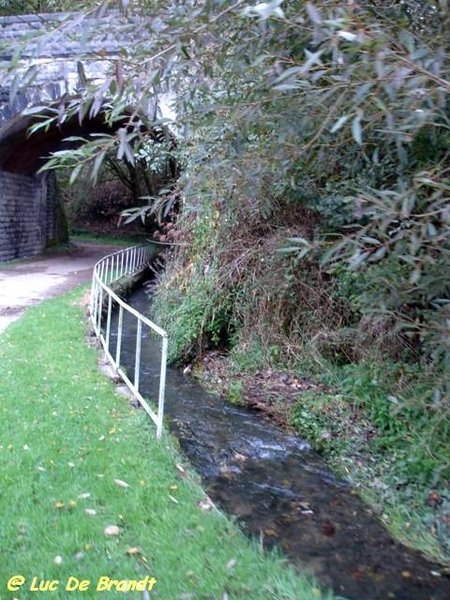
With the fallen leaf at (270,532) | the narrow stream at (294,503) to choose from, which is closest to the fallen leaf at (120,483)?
the narrow stream at (294,503)

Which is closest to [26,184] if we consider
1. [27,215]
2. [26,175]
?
[26,175]

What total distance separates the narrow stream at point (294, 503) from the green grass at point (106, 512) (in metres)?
0.41

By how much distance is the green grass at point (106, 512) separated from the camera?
3033 mm

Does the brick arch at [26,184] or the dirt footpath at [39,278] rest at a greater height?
the brick arch at [26,184]

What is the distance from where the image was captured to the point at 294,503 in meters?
4.77

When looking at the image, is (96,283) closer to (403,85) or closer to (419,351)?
(419,351)

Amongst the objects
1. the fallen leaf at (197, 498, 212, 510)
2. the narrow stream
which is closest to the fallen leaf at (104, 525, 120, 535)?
the fallen leaf at (197, 498, 212, 510)

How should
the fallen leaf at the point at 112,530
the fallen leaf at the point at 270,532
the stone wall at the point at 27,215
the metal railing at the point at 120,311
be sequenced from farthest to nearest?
the stone wall at the point at 27,215 < the metal railing at the point at 120,311 < the fallen leaf at the point at 270,532 < the fallen leaf at the point at 112,530

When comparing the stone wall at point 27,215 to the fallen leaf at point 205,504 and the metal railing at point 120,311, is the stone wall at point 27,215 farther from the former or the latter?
the fallen leaf at point 205,504

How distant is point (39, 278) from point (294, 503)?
1194cm

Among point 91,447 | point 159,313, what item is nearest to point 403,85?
point 91,447

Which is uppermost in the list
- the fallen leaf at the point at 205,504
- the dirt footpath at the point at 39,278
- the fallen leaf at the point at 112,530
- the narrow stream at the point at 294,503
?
the fallen leaf at the point at 112,530

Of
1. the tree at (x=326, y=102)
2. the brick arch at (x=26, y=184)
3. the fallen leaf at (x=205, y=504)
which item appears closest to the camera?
the tree at (x=326, y=102)

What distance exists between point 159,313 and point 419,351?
5311 millimetres
